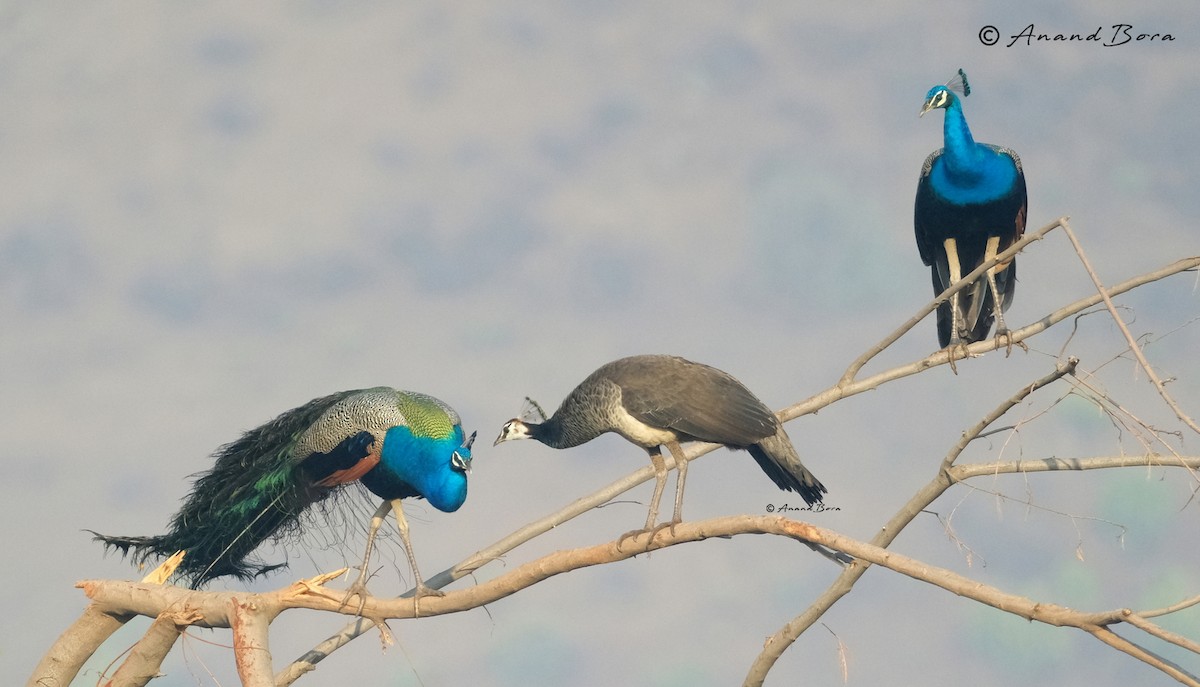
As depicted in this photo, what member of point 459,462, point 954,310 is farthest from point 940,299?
point 459,462

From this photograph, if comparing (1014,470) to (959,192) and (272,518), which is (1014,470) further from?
(272,518)

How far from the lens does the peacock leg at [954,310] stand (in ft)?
31.5

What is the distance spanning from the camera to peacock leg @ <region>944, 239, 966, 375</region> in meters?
9.59

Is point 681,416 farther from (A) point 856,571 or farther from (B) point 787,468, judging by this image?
(A) point 856,571

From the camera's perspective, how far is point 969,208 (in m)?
11.1

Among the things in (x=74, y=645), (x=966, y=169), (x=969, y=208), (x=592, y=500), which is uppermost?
(x=966, y=169)

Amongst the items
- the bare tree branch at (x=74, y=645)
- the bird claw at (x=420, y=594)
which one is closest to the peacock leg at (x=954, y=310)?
the bird claw at (x=420, y=594)

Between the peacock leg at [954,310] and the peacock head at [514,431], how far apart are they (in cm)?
307

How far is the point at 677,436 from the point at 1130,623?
3.57 meters

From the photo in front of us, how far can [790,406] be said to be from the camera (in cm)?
898

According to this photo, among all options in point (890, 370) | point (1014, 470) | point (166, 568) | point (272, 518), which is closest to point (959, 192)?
point (890, 370)

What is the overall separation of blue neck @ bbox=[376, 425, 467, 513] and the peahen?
0.97 m

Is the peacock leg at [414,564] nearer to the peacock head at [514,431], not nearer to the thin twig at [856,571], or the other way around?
the peacock head at [514,431]

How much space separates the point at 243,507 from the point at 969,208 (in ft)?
20.7
